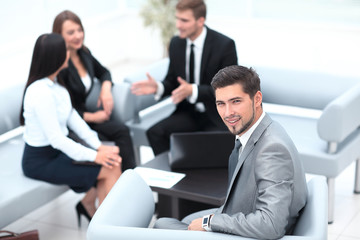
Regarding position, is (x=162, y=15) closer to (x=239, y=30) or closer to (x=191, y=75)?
(x=239, y=30)

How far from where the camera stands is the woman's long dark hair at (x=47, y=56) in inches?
141

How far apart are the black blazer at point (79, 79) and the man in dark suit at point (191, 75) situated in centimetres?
39

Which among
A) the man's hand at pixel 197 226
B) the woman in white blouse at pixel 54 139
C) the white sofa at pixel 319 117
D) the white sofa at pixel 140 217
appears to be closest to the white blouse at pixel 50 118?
the woman in white blouse at pixel 54 139

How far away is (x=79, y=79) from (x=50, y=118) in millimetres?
823

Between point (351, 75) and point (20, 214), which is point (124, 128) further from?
point (351, 75)

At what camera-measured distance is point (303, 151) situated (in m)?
3.91

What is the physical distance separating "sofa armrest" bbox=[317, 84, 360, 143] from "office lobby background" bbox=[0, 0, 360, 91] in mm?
2402

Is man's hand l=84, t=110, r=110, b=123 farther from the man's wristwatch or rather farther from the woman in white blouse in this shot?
the man's wristwatch

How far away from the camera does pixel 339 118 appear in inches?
145

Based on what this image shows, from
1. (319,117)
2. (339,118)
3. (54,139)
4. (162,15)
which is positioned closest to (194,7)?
(319,117)

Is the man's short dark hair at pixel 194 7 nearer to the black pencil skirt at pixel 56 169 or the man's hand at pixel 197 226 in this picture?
the black pencil skirt at pixel 56 169

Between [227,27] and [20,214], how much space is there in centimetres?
469

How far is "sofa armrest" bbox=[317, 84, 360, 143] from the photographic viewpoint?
3.67m

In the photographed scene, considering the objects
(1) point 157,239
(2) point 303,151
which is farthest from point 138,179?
(2) point 303,151
